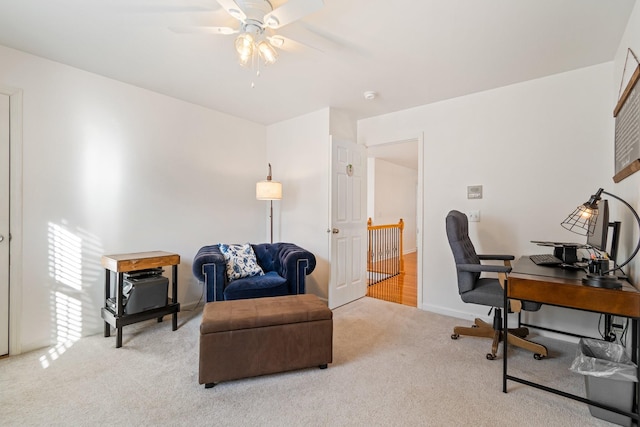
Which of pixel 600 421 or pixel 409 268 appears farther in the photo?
pixel 409 268

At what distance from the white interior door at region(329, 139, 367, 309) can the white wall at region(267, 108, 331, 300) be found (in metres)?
0.12

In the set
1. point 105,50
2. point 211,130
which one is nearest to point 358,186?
point 211,130

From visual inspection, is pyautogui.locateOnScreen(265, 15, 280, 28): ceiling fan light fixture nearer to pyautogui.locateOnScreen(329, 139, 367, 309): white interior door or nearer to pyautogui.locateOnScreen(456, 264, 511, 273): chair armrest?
pyautogui.locateOnScreen(329, 139, 367, 309): white interior door

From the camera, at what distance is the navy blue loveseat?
272cm

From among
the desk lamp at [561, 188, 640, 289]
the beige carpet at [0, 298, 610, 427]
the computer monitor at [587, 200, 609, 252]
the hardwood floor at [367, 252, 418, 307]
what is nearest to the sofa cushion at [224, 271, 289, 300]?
the beige carpet at [0, 298, 610, 427]

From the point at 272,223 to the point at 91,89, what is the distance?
245 centimetres

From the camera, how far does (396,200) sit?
769 centimetres

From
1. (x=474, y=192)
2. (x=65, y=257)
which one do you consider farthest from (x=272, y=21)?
(x=65, y=257)

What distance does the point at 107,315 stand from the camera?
8.30 feet

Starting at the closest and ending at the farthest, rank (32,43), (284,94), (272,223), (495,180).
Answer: (32,43) < (495,180) < (284,94) < (272,223)

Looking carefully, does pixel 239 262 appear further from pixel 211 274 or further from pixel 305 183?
pixel 305 183

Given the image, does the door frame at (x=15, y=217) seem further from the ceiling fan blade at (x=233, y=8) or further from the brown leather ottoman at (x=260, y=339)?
the ceiling fan blade at (x=233, y=8)

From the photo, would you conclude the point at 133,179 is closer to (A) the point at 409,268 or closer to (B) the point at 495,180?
(B) the point at 495,180

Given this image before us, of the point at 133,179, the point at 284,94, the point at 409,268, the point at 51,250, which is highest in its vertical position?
the point at 284,94
